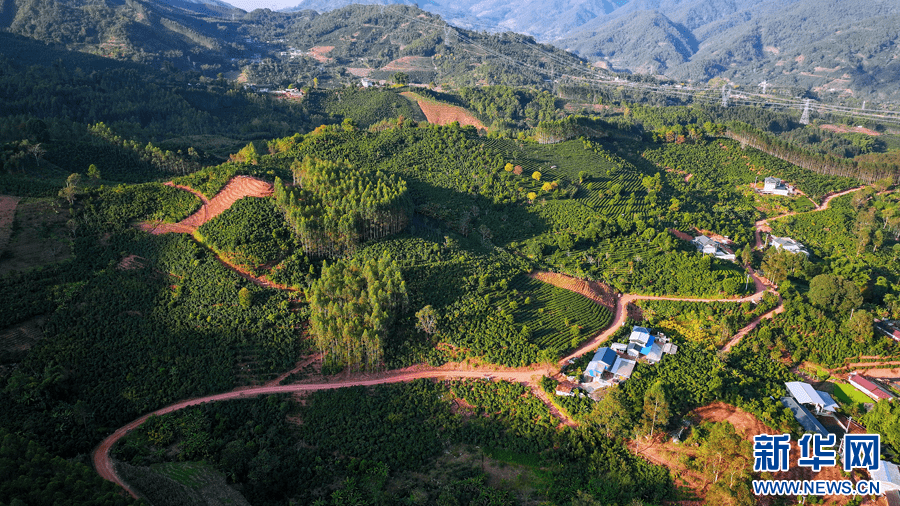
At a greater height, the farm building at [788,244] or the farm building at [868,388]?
the farm building at [788,244]

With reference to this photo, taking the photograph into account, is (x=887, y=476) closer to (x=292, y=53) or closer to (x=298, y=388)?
(x=298, y=388)

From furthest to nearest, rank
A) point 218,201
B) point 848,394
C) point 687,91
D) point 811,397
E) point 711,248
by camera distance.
→ point 687,91 → point 711,248 → point 218,201 → point 848,394 → point 811,397

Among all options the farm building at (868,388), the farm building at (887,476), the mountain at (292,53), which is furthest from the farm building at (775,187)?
the mountain at (292,53)

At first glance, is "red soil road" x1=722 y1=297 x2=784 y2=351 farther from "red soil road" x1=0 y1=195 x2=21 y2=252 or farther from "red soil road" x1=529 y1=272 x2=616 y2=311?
"red soil road" x1=0 y1=195 x2=21 y2=252

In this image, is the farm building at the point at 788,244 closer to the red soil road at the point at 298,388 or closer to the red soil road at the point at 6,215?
the red soil road at the point at 298,388

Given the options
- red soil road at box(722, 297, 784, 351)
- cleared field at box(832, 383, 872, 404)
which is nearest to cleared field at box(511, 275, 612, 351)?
red soil road at box(722, 297, 784, 351)

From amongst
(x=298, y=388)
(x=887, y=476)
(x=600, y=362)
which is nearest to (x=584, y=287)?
(x=600, y=362)

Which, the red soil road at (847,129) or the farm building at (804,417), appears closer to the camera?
the farm building at (804,417)
